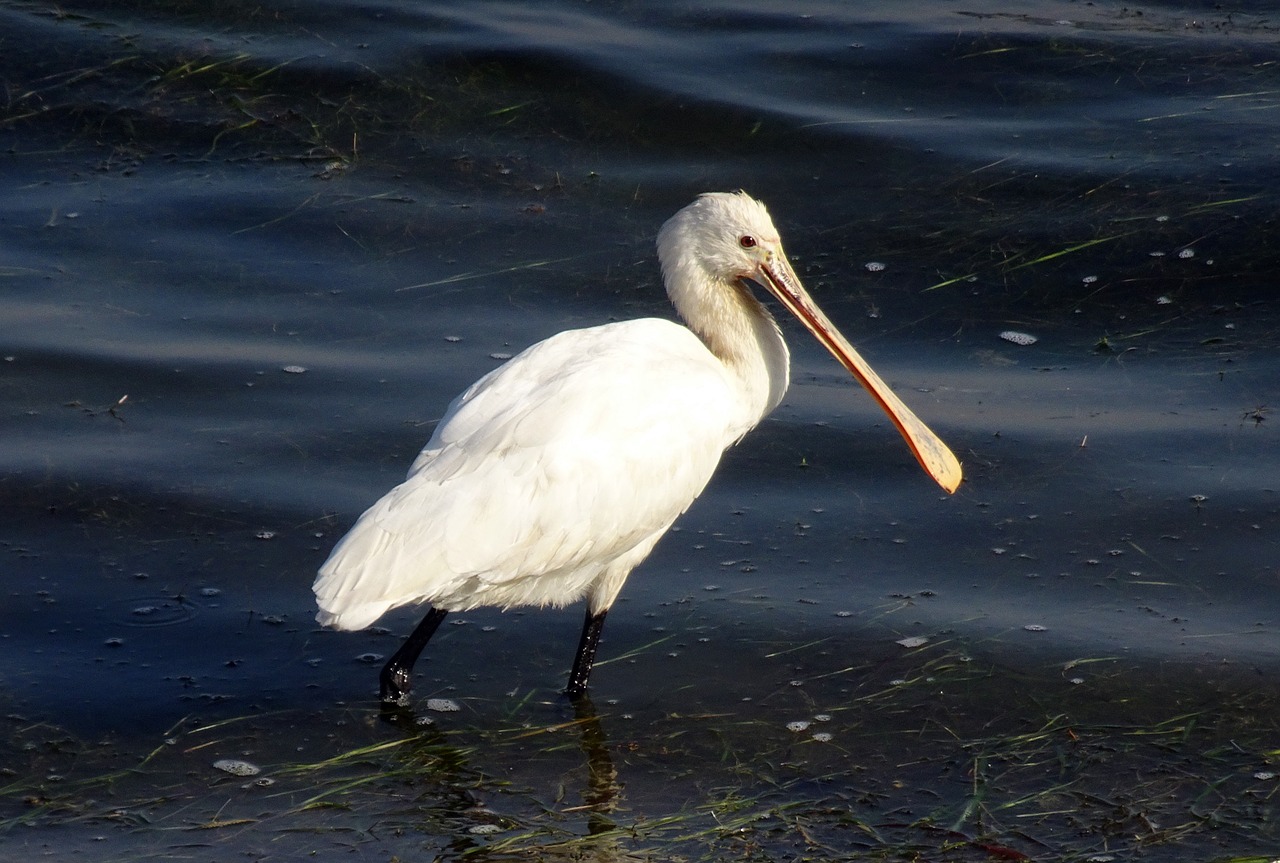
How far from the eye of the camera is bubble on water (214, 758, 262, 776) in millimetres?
5441

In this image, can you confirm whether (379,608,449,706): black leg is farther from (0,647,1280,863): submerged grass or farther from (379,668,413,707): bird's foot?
(0,647,1280,863): submerged grass

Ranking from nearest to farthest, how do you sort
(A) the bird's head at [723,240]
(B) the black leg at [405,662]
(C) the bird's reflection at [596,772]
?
1. (C) the bird's reflection at [596,772]
2. (B) the black leg at [405,662]
3. (A) the bird's head at [723,240]

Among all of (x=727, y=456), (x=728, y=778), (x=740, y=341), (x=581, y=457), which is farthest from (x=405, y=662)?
(x=727, y=456)

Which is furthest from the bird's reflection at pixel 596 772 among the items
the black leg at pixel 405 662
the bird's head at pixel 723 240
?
the bird's head at pixel 723 240

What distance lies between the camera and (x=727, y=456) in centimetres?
791

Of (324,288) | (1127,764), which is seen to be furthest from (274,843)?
(324,288)

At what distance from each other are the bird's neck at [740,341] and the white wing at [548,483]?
160mm

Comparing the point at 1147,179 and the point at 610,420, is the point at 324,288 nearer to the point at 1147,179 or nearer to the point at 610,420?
the point at 610,420

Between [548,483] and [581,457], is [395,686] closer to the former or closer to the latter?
[548,483]

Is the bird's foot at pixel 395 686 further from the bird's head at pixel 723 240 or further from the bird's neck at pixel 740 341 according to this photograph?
the bird's head at pixel 723 240

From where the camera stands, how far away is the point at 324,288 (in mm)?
9492

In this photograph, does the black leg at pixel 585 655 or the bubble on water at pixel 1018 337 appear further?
the bubble on water at pixel 1018 337

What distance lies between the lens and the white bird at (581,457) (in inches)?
215

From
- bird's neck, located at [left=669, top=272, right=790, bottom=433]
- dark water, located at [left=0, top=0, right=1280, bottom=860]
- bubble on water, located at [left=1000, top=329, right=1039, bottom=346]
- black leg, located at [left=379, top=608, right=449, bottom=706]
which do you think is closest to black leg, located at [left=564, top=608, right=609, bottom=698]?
dark water, located at [left=0, top=0, right=1280, bottom=860]
